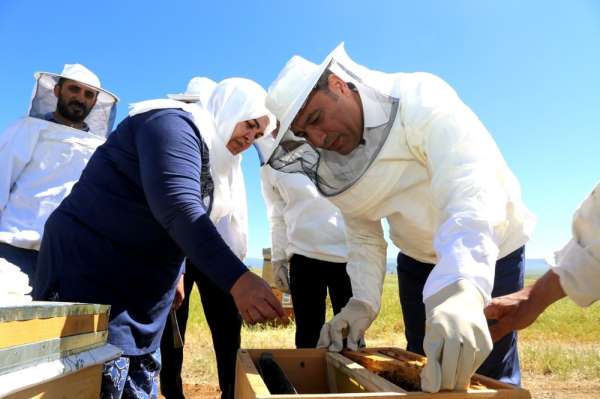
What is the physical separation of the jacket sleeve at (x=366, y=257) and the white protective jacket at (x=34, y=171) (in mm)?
1988

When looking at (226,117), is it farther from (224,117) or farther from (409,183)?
(409,183)

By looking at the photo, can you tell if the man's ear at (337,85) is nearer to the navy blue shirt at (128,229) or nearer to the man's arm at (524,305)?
the navy blue shirt at (128,229)

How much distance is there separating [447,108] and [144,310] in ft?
4.36

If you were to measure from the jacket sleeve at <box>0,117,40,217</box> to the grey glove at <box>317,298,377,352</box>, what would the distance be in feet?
7.64

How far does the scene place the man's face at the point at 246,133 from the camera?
277 cm

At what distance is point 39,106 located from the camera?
3.68 meters

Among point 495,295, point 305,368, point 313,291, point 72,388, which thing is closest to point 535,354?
point 313,291

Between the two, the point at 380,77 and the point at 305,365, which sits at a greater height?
the point at 380,77

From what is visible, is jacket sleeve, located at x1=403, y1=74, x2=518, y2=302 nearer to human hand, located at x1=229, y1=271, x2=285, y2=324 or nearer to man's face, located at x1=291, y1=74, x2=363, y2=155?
man's face, located at x1=291, y1=74, x2=363, y2=155

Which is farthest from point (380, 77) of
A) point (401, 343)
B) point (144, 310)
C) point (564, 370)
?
point (401, 343)

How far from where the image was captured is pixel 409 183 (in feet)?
6.44

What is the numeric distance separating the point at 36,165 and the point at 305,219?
6.11 ft

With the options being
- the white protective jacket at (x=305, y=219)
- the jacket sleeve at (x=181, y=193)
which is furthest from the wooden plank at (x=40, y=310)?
the white protective jacket at (x=305, y=219)

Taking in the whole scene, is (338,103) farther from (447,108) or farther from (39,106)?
(39,106)
